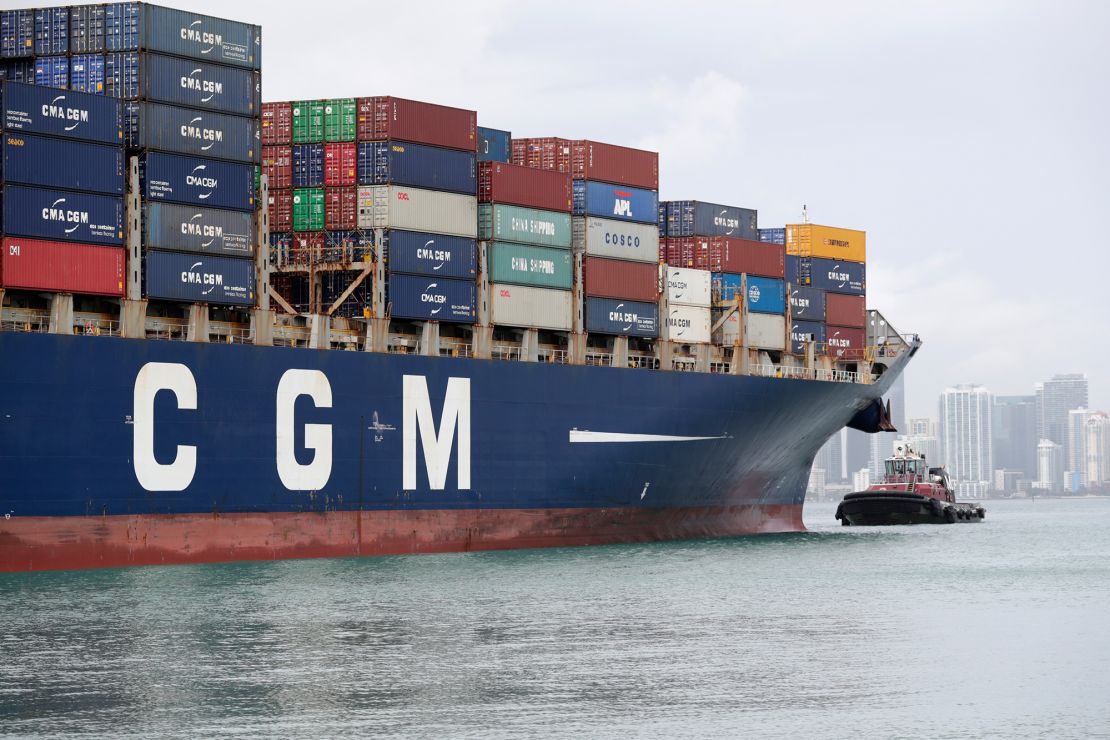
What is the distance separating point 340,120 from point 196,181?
681 centimetres

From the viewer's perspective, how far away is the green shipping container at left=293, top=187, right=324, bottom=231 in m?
47.4

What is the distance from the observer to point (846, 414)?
6438 centimetres

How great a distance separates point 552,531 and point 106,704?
101 ft

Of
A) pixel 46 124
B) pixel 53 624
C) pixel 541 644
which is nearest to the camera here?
pixel 541 644

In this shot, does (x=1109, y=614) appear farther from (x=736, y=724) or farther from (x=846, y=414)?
(x=846, y=414)

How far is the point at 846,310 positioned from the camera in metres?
64.7

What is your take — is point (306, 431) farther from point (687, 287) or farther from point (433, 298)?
point (687, 287)

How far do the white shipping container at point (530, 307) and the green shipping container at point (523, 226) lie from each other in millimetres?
1559

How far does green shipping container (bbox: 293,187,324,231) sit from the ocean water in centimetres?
1075

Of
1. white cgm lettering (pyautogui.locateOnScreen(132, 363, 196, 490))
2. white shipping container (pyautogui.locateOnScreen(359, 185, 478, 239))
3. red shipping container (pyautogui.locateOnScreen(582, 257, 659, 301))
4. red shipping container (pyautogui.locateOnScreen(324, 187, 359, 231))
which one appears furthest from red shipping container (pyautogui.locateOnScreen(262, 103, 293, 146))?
red shipping container (pyautogui.locateOnScreen(582, 257, 659, 301))

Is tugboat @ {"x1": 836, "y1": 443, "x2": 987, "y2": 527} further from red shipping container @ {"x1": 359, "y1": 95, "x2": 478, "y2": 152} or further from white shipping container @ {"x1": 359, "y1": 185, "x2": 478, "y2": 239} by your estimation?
red shipping container @ {"x1": 359, "y1": 95, "x2": 478, "y2": 152}

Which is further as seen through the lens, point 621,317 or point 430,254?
point 621,317

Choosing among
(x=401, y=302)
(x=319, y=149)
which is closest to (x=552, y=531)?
(x=401, y=302)

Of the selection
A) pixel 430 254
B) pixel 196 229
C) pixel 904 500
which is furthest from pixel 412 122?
pixel 904 500
